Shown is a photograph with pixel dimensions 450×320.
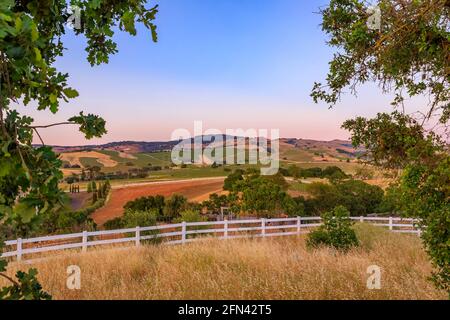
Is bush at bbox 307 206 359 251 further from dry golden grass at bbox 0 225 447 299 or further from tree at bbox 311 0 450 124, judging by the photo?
tree at bbox 311 0 450 124

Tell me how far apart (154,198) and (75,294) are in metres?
31.7

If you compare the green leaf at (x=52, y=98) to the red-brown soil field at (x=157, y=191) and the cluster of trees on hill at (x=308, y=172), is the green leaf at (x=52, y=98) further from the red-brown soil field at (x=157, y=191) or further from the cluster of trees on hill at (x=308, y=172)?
the cluster of trees on hill at (x=308, y=172)

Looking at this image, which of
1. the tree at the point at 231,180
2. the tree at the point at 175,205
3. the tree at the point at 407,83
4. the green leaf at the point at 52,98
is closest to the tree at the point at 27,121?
the green leaf at the point at 52,98

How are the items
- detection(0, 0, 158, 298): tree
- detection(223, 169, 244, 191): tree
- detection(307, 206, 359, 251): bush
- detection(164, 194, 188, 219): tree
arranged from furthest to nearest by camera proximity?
detection(164, 194, 188, 219): tree, detection(223, 169, 244, 191): tree, detection(307, 206, 359, 251): bush, detection(0, 0, 158, 298): tree

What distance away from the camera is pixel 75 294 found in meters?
7.07

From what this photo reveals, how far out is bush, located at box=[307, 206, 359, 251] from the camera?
13.5m

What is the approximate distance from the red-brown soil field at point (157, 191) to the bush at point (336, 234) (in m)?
24.4

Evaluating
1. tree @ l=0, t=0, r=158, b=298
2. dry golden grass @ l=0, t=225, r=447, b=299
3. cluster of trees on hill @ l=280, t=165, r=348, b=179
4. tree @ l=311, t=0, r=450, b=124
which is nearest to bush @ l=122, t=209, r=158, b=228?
dry golden grass @ l=0, t=225, r=447, b=299

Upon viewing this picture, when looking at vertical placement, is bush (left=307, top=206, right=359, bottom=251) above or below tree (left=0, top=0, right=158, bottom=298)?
below

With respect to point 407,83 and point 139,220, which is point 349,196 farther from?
point 407,83

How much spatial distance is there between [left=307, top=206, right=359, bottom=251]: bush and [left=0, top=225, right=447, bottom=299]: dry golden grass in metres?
2.08

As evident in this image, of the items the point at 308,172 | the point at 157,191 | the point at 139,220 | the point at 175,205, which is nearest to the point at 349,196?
the point at 308,172

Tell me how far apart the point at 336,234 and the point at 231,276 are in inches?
275
